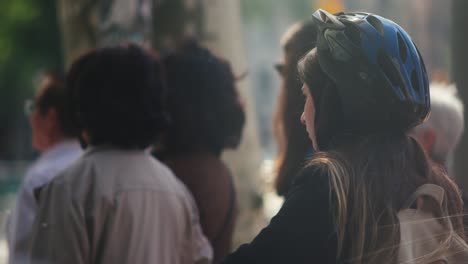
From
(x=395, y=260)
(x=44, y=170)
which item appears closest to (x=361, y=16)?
(x=395, y=260)

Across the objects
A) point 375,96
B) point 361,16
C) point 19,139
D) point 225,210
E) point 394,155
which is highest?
point 361,16

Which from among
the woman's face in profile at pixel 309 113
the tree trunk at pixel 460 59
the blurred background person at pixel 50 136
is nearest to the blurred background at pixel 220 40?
the tree trunk at pixel 460 59

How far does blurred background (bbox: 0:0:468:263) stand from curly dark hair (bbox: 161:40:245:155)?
37 cm

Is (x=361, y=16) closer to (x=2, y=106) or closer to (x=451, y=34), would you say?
(x=451, y=34)

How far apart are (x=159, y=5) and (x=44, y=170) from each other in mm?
3128

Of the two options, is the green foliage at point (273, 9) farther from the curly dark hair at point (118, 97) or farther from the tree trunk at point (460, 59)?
the curly dark hair at point (118, 97)

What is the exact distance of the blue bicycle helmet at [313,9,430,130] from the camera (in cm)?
202

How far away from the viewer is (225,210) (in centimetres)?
364

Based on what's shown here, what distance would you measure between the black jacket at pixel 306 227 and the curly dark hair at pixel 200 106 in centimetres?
170

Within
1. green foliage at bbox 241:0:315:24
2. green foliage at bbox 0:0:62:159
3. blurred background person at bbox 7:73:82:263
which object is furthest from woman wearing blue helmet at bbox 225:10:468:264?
green foliage at bbox 241:0:315:24

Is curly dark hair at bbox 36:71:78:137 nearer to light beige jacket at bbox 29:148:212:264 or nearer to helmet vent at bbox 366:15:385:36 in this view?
light beige jacket at bbox 29:148:212:264

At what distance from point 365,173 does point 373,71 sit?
0.24 meters

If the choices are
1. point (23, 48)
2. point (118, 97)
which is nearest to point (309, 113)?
point (118, 97)

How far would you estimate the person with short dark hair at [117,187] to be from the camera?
293 cm
